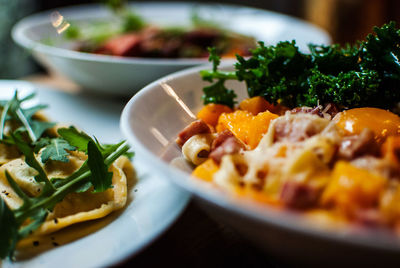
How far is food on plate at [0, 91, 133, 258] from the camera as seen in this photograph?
131 centimetres

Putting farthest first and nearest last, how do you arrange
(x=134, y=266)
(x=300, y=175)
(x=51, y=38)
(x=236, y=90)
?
1. (x=51, y=38)
2. (x=236, y=90)
3. (x=134, y=266)
4. (x=300, y=175)

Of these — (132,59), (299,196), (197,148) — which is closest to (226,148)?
(197,148)

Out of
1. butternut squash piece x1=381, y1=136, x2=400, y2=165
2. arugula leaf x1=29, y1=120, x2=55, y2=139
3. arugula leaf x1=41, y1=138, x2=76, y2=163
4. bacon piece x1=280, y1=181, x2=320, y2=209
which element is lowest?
arugula leaf x1=29, y1=120, x2=55, y2=139

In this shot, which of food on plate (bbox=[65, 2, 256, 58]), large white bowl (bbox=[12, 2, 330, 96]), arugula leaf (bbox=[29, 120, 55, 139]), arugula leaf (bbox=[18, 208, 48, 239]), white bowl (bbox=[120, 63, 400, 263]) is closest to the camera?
white bowl (bbox=[120, 63, 400, 263])

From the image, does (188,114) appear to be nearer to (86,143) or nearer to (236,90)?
(236,90)

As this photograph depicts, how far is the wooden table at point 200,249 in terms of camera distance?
1368mm

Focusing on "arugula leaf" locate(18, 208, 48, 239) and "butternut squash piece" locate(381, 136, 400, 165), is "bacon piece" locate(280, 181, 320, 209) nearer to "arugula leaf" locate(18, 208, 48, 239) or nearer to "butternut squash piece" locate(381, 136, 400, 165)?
"butternut squash piece" locate(381, 136, 400, 165)

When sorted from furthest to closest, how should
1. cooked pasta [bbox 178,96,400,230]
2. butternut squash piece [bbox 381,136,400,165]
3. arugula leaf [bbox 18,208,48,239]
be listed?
1. arugula leaf [bbox 18,208,48,239]
2. butternut squash piece [bbox 381,136,400,165]
3. cooked pasta [bbox 178,96,400,230]

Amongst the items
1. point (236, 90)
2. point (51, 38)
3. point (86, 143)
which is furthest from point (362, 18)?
point (86, 143)

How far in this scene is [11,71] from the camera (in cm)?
559

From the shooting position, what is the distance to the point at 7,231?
1.25 meters

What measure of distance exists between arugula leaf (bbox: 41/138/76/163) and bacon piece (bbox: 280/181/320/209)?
94 centimetres

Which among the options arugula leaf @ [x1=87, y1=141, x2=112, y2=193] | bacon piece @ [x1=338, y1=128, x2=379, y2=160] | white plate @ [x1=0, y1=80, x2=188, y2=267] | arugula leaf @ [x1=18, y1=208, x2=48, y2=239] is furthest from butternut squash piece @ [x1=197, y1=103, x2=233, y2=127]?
arugula leaf @ [x1=18, y1=208, x2=48, y2=239]

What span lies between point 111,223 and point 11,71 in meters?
4.91
